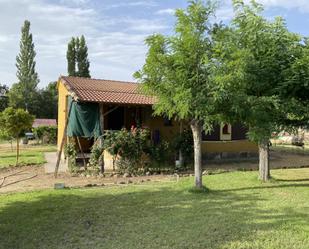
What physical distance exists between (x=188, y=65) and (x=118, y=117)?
9.70 m

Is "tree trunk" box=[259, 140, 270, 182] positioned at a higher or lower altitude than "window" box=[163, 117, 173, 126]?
lower

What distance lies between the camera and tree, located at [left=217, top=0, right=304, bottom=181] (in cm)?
967

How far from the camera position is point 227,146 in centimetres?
1955

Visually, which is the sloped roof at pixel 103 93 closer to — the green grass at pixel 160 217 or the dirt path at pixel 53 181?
the dirt path at pixel 53 181

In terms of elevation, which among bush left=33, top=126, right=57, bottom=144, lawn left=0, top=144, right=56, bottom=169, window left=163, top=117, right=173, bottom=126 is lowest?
lawn left=0, top=144, right=56, bottom=169

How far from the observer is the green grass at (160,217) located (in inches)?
231

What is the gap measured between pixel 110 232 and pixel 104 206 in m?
2.01

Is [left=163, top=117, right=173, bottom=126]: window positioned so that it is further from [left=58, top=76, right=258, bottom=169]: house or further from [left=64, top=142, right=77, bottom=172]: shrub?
[left=64, top=142, right=77, bottom=172]: shrub

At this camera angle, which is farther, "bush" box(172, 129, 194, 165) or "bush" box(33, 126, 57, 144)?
"bush" box(33, 126, 57, 144)

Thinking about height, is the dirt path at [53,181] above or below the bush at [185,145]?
below

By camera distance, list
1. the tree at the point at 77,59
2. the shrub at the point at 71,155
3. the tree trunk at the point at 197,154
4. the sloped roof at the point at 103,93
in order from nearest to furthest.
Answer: the tree trunk at the point at 197,154 < the shrub at the point at 71,155 < the sloped roof at the point at 103,93 < the tree at the point at 77,59

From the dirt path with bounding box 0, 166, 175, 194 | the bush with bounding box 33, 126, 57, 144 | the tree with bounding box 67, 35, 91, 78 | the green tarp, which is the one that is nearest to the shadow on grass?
the dirt path with bounding box 0, 166, 175, 194

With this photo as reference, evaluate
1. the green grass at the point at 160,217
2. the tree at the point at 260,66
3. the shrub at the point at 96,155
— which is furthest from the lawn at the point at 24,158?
the tree at the point at 260,66

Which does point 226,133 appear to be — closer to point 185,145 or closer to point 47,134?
point 185,145
